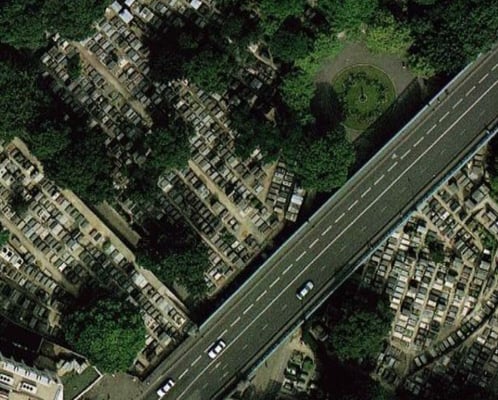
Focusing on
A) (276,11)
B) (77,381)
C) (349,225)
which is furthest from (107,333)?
(276,11)

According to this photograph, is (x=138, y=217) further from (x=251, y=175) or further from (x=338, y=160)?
(x=338, y=160)

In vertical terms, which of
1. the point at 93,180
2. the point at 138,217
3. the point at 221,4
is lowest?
the point at 138,217

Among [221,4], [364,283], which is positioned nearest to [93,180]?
[221,4]

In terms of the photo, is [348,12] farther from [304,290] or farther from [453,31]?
[304,290]

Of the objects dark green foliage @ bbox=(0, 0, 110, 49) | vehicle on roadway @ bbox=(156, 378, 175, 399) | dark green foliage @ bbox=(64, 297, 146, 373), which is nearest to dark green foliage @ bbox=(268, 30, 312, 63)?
dark green foliage @ bbox=(0, 0, 110, 49)

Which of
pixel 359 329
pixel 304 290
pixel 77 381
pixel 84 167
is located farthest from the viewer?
pixel 304 290

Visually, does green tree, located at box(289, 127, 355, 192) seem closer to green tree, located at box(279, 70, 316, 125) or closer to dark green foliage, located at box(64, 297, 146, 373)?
green tree, located at box(279, 70, 316, 125)
